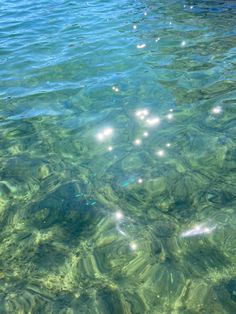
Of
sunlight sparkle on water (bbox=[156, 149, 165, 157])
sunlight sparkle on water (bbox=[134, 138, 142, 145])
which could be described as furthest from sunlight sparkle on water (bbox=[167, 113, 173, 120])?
sunlight sparkle on water (bbox=[156, 149, 165, 157])

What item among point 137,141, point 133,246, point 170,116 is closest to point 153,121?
point 170,116

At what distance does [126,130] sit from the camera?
6824 millimetres

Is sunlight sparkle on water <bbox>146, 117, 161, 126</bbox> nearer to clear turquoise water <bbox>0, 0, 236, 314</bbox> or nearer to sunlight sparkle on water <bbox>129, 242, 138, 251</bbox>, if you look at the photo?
clear turquoise water <bbox>0, 0, 236, 314</bbox>

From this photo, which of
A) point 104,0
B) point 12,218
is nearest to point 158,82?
point 12,218

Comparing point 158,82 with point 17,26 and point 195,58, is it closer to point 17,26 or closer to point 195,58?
point 195,58

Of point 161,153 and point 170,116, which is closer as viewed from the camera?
point 161,153

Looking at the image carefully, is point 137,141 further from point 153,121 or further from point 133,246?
point 133,246

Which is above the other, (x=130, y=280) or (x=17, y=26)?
(x=17, y=26)

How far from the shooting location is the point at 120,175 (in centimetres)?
578

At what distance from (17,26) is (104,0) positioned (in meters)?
4.33

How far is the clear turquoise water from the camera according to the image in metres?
4.11

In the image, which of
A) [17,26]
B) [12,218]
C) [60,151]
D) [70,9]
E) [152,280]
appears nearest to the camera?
[152,280]

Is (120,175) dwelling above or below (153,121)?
below

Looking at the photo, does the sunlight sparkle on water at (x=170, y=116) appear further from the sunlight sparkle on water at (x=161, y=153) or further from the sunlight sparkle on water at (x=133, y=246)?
A: the sunlight sparkle on water at (x=133, y=246)
